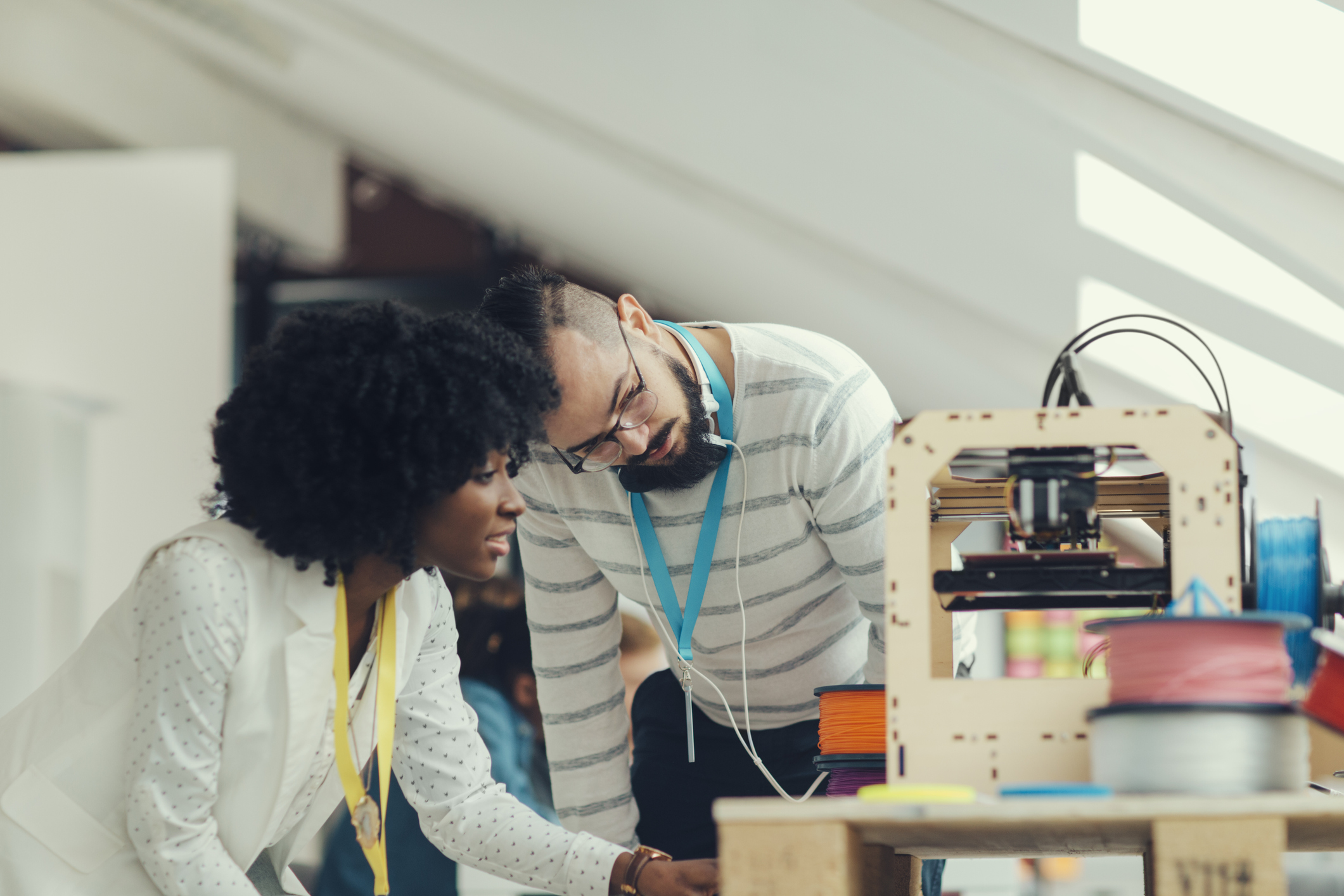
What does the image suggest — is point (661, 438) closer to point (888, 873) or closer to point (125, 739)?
point (888, 873)

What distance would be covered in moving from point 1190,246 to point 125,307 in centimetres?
411

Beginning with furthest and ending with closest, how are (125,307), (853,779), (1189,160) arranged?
(125,307) < (1189,160) < (853,779)

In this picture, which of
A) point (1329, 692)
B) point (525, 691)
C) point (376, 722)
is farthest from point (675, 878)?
point (525, 691)

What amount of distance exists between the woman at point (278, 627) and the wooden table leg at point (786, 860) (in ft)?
1.56

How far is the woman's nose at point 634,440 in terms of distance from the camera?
5.72 feet

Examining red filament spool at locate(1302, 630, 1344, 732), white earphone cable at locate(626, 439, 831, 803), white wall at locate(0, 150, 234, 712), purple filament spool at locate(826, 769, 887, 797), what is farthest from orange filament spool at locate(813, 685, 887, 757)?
white wall at locate(0, 150, 234, 712)

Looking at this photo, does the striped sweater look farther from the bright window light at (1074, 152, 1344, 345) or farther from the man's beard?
the bright window light at (1074, 152, 1344, 345)

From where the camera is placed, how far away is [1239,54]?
7.59 feet

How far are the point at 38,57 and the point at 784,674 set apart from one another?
515 centimetres

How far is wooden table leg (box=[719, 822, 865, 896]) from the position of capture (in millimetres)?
984

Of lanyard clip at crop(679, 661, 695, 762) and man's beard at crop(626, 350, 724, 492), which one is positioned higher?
man's beard at crop(626, 350, 724, 492)

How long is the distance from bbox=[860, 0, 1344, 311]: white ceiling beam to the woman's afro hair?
161cm

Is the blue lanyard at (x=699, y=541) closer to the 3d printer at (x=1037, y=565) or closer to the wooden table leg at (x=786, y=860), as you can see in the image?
the 3d printer at (x=1037, y=565)

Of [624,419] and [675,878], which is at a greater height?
[624,419]
